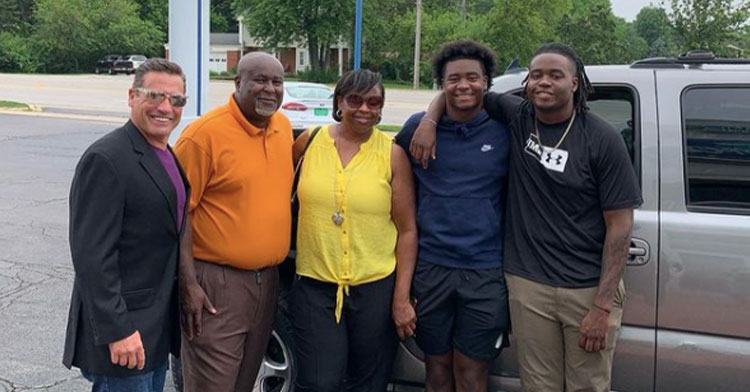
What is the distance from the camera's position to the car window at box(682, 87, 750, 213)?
287 cm

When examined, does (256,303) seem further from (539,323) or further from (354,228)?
(539,323)

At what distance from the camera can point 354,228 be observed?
2.87 meters

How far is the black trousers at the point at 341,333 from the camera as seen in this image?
2.95 meters

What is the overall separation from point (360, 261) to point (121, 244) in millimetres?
979

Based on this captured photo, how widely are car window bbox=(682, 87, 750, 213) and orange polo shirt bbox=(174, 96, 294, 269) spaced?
5.47 feet

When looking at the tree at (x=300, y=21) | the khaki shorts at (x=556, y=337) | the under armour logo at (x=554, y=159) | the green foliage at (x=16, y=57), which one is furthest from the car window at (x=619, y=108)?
the green foliage at (x=16, y=57)

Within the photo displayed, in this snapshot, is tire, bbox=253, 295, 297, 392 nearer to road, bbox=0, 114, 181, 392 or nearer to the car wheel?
the car wheel

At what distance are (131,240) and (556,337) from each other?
165cm

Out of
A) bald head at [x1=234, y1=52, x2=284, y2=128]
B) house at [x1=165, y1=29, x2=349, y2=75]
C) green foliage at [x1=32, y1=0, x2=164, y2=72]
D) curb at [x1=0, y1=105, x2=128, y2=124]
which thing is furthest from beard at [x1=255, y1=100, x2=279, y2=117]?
green foliage at [x1=32, y1=0, x2=164, y2=72]

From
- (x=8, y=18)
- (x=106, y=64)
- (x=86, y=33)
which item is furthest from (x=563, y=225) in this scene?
(x=8, y=18)

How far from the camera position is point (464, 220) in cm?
284

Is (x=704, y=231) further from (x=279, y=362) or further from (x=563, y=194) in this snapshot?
(x=279, y=362)

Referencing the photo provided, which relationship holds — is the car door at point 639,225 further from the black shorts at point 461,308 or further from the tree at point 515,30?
the tree at point 515,30

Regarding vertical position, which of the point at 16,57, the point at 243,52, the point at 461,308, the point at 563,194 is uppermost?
the point at 243,52
